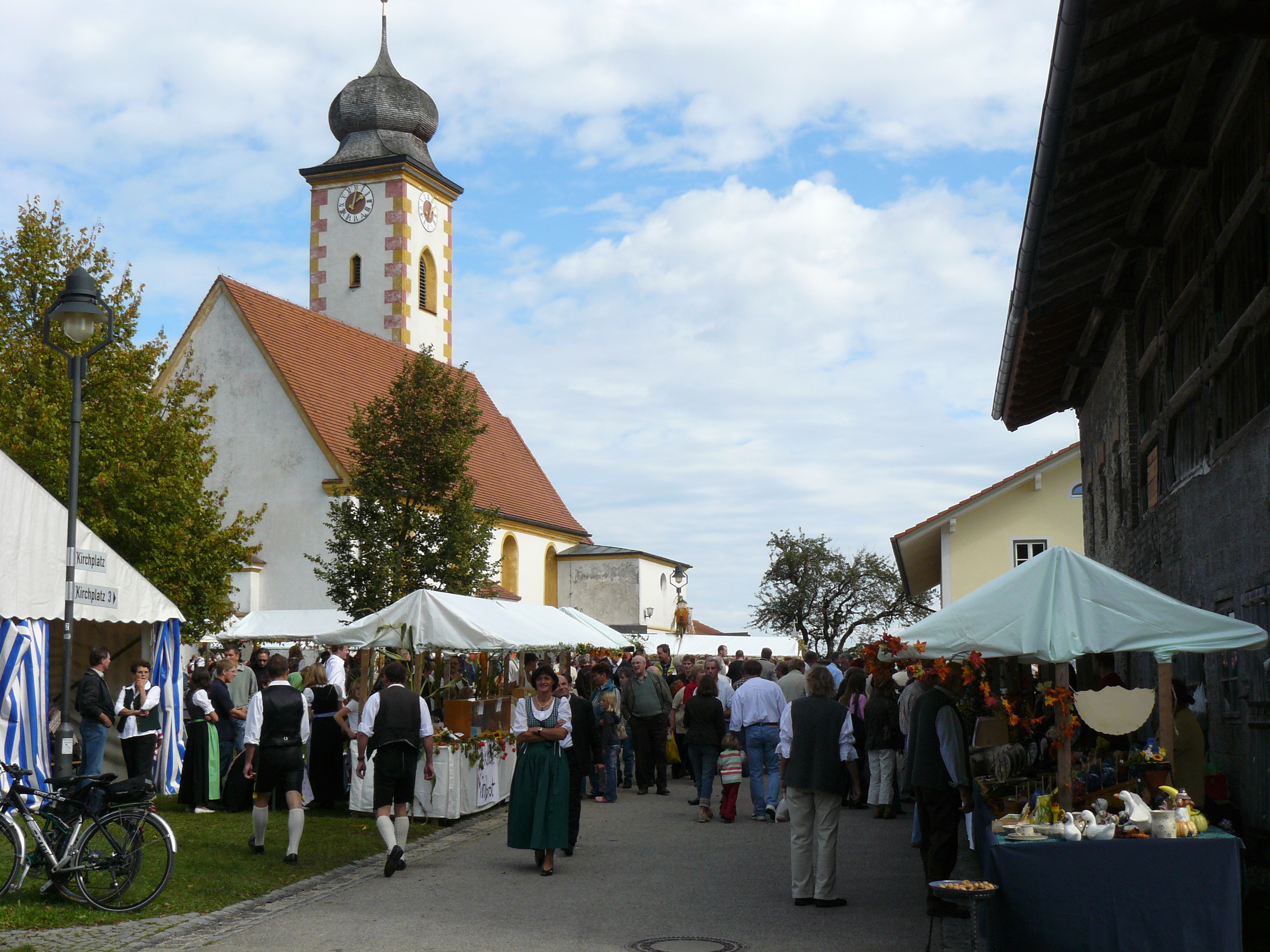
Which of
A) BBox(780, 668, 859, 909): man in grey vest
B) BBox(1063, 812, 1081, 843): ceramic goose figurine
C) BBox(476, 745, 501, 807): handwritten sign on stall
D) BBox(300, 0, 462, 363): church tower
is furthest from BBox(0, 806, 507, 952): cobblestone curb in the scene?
BBox(300, 0, 462, 363): church tower

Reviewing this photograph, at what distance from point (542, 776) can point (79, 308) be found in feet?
19.2

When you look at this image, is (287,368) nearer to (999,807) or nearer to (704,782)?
(704,782)

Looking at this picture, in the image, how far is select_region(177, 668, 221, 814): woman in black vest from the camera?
15.6 metres

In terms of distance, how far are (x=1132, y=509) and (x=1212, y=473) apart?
4.40m

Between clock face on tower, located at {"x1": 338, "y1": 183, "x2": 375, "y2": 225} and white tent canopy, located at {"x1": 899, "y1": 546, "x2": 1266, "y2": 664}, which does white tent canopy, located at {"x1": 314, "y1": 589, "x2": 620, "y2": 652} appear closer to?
white tent canopy, located at {"x1": 899, "y1": 546, "x2": 1266, "y2": 664}

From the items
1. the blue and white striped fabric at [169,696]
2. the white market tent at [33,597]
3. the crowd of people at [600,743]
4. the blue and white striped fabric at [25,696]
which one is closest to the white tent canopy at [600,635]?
the crowd of people at [600,743]

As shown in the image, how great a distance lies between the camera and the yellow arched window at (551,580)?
161 ft

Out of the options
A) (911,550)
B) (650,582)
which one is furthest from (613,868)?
(650,582)

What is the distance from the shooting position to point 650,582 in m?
52.1

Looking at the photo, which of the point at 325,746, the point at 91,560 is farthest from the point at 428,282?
the point at 325,746

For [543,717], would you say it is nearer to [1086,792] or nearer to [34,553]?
[1086,792]

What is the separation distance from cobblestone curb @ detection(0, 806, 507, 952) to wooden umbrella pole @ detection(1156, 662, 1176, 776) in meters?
5.83

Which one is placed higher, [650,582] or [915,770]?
[650,582]

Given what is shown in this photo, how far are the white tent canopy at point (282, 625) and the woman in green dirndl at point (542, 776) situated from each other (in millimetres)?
19002
